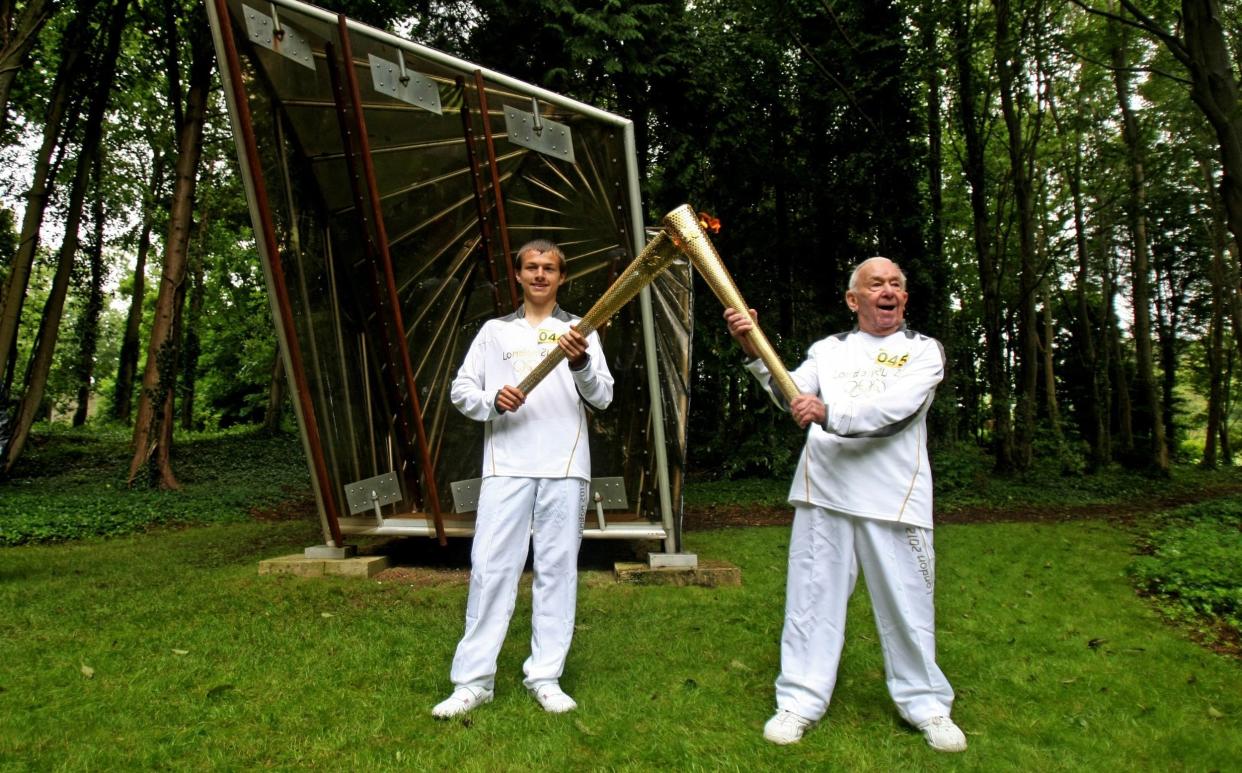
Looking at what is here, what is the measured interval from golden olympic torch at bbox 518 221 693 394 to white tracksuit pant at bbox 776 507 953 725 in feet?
3.71

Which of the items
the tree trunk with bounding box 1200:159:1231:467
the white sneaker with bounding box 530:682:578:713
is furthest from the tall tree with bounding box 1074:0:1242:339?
the tree trunk with bounding box 1200:159:1231:467

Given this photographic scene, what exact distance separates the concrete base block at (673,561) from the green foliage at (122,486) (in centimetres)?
680

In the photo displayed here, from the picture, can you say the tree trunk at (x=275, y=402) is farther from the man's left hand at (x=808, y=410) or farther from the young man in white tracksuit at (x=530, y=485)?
the man's left hand at (x=808, y=410)

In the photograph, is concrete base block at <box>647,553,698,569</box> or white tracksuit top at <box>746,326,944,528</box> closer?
white tracksuit top at <box>746,326,944,528</box>

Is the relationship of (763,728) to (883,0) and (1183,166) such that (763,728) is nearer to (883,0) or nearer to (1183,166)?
(883,0)

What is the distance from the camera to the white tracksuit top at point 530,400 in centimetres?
338

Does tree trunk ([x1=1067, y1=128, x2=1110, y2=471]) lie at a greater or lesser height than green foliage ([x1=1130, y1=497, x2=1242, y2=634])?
greater

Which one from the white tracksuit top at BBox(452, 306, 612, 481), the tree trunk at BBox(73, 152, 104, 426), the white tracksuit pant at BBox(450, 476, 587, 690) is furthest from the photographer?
the tree trunk at BBox(73, 152, 104, 426)

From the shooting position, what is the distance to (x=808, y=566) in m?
3.21

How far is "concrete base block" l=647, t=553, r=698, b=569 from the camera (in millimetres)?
6047

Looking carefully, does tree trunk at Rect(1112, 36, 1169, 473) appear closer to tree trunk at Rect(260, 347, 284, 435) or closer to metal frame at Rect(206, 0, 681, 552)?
metal frame at Rect(206, 0, 681, 552)

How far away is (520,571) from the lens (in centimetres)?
335

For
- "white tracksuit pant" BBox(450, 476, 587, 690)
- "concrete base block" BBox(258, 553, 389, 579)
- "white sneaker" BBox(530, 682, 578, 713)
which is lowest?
"white sneaker" BBox(530, 682, 578, 713)

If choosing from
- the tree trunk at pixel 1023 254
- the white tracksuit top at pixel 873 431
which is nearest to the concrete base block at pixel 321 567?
the white tracksuit top at pixel 873 431
